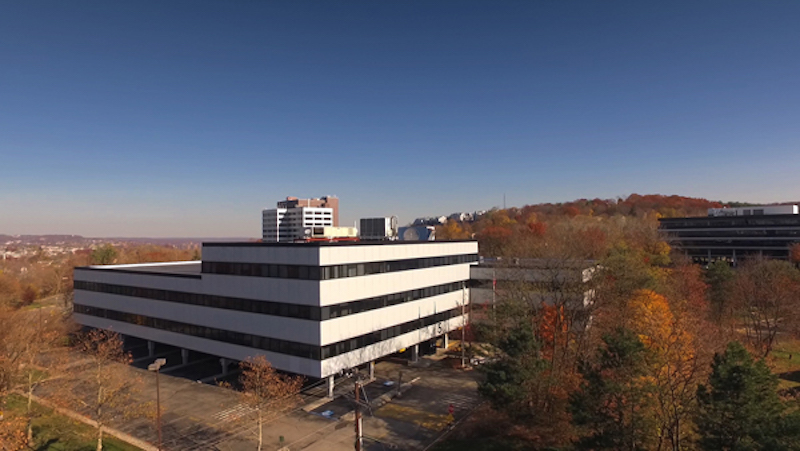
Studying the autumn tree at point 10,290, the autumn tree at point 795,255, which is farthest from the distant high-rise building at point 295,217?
the autumn tree at point 795,255

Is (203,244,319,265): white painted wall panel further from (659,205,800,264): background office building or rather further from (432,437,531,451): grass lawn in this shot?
(659,205,800,264): background office building

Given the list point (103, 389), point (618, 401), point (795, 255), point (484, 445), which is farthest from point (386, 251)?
point (795, 255)

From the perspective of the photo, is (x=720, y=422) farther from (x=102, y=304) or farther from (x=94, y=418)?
(x=102, y=304)

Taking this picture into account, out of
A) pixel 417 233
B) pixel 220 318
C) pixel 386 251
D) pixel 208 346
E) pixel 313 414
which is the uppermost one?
pixel 417 233

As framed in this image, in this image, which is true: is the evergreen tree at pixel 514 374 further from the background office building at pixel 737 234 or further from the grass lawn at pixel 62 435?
the background office building at pixel 737 234

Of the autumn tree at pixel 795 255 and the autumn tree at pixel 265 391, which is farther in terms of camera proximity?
the autumn tree at pixel 795 255

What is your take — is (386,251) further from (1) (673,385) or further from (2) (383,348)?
(1) (673,385)
